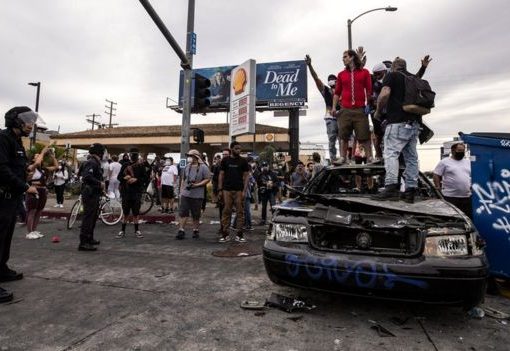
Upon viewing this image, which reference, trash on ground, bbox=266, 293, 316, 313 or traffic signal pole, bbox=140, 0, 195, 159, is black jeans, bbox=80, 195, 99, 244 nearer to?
trash on ground, bbox=266, 293, 316, 313

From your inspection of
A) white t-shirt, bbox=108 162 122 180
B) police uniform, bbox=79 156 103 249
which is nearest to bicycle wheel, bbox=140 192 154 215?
white t-shirt, bbox=108 162 122 180

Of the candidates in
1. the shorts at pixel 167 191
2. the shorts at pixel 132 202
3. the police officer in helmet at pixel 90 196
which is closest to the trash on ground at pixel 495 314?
the police officer in helmet at pixel 90 196

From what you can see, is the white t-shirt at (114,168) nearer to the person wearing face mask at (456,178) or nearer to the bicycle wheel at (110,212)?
the bicycle wheel at (110,212)

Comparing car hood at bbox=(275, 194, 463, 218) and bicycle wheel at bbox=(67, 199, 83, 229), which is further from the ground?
car hood at bbox=(275, 194, 463, 218)

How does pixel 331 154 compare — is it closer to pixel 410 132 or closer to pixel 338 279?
pixel 410 132

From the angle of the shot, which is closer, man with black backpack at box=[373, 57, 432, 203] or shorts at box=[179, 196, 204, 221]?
man with black backpack at box=[373, 57, 432, 203]

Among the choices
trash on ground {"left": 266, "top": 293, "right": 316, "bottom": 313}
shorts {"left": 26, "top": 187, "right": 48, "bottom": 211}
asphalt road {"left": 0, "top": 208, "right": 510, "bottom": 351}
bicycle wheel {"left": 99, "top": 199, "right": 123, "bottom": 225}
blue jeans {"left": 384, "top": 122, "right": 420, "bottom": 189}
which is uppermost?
blue jeans {"left": 384, "top": 122, "right": 420, "bottom": 189}

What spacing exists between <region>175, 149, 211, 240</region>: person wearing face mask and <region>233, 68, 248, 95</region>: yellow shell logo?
18.1ft

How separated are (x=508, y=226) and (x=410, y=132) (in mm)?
1446

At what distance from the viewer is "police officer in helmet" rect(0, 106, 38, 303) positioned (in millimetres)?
3797

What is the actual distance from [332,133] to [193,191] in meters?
2.96

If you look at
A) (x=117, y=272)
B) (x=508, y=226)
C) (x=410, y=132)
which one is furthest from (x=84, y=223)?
(x=508, y=226)

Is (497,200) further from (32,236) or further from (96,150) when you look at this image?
(32,236)

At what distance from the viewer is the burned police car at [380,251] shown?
8.79 ft
